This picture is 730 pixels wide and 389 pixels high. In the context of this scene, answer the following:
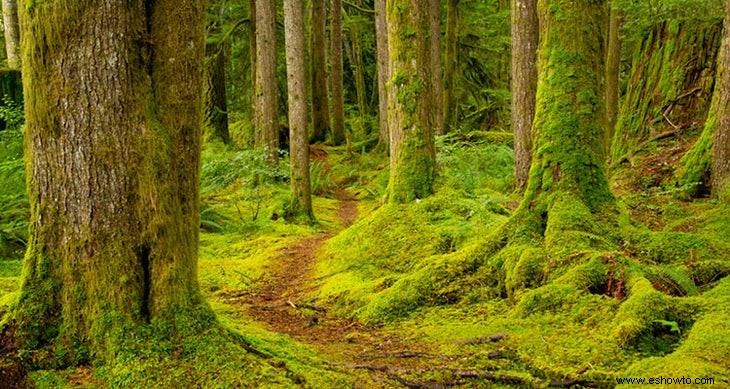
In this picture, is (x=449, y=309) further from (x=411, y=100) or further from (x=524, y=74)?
(x=524, y=74)

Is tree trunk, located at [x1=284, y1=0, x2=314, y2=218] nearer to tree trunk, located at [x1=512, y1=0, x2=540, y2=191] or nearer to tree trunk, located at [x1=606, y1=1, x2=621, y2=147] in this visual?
tree trunk, located at [x1=512, y1=0, x2=540, y2=191]

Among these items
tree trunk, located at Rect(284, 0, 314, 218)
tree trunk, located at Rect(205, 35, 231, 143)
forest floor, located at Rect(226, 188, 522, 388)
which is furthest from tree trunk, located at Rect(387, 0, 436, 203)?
tree trunk, located at Rect(205, 35, 231, 143)

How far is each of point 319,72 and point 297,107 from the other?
31.3ft

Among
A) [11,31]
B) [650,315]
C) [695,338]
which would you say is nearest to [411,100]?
[650,315]

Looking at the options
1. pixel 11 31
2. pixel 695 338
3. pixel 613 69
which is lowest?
pixel 695 338

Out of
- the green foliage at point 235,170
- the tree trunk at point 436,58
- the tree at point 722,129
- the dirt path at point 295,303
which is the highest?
the tree trunk at point 436,58

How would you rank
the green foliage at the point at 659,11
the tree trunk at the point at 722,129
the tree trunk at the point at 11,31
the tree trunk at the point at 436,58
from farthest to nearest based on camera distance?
the tree trunk at the point at 436,58 → the tree trunk at the point at 11,31 → the green foliage at the point at 659,11 → the tree trunk at the point at 722,129

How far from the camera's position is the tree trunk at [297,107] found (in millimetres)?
10977

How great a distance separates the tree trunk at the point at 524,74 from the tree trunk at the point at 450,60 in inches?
331

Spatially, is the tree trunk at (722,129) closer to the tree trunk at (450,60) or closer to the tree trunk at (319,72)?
the tree trunk at (450,60)

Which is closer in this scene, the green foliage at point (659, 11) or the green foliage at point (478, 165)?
the green foliage at point (478, 165)

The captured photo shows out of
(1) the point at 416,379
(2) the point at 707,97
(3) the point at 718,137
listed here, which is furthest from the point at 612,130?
(1) the point at 416,379

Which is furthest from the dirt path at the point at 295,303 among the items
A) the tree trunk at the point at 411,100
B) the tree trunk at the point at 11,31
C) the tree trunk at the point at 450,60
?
the tree trunk at the point at 450,60

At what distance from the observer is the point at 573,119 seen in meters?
5.22
